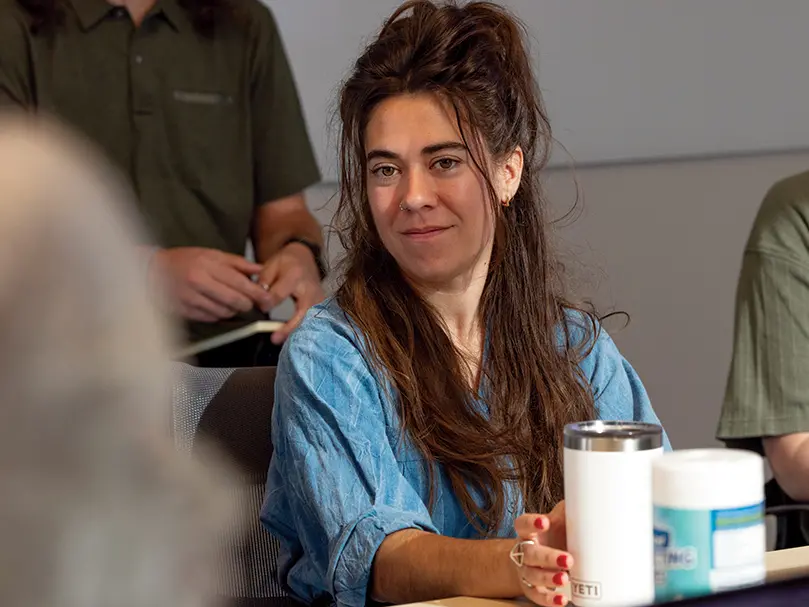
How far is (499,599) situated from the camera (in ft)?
3.97

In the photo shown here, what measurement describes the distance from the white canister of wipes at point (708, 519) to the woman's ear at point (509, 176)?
814 mm

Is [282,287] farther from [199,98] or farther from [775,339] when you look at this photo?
[775,339]

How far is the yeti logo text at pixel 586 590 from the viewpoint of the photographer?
100 cm

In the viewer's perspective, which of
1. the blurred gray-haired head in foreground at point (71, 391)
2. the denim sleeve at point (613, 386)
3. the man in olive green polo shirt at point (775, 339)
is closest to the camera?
the blurred gray-haired head in foreground at point (71, 391)

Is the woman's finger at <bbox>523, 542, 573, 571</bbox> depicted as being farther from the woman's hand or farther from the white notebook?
the white notebook

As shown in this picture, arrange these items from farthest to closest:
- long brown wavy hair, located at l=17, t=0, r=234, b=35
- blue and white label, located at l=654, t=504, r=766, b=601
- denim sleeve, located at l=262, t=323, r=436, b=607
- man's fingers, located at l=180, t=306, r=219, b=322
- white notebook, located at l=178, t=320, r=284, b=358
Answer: long brown wavy hair, located at l=17, t=0, r=234, b=35
man's fingers, located at l=180, t=306, r=219, b=322
white notebook, located at l=178, t=320, r=284, b=358
denim sleeve, located at l=262, t=323, r=436, b=607
blue and white label, located at l=654, t=504, r=766, b=601

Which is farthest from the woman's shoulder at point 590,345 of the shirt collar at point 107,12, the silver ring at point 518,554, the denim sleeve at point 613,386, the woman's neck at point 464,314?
the shirt collar at point 107,12

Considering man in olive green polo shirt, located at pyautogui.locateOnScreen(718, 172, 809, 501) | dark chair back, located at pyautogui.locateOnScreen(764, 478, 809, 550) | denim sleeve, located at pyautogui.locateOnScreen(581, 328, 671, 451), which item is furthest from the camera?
man in olive green polo shirt, located at pyautogui.locateOnScreen(718, 172, 809, 501)

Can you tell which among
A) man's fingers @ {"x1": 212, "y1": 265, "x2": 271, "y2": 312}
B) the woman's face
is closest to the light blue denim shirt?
the woman's face

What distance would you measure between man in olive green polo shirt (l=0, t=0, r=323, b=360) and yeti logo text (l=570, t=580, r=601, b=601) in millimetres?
1544

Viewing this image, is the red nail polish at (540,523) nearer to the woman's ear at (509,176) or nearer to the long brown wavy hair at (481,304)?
the long brown wavy hair at (481,304)

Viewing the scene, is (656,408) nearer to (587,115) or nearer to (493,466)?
(587,115)

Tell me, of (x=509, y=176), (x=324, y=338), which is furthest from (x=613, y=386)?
(x=324, y=338)

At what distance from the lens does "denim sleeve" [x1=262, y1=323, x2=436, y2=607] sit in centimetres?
136
